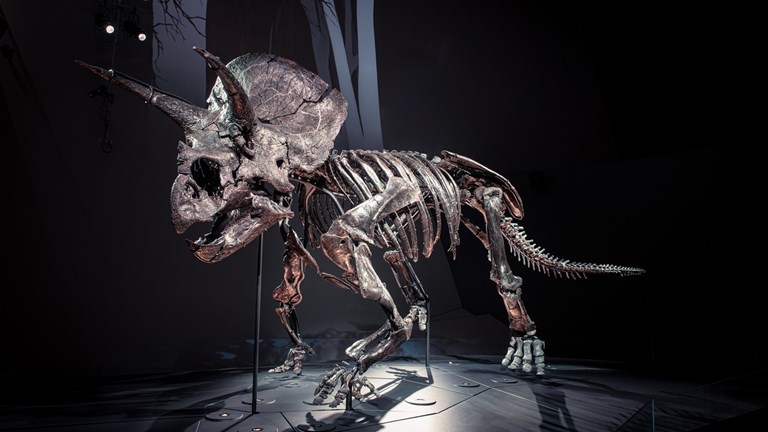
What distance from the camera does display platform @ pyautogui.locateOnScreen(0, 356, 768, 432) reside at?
2787mm

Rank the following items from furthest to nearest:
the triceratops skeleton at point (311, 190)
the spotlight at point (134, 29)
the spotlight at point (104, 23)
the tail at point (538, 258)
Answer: the spotlight at point (134, 29) → the spotlight at point (104, 23) → the tail at point (538, 258) → the triceratops skeleton at point (311, 190)

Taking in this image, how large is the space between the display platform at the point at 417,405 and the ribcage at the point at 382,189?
1355 mm

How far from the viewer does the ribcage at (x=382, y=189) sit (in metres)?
4.12

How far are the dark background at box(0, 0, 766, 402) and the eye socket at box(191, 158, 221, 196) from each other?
111 inches

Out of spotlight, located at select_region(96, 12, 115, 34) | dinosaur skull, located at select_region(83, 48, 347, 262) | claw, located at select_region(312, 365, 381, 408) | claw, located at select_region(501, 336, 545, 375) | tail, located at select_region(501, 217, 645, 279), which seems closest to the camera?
dinosaur skull, located at select_region(83, 48, 347, 262)

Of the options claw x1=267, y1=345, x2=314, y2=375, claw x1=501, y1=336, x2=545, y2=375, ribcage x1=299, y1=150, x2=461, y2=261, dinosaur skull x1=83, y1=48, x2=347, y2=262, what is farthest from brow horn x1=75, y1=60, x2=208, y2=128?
claw x1=501, y1=336, x2=545, y2=375

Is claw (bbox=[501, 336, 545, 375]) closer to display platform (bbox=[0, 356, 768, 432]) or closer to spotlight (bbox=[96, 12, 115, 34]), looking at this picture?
display platform (bbox=[0, 356, 768, 432])

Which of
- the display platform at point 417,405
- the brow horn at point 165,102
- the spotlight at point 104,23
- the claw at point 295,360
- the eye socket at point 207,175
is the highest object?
the spotlight at point 104,23

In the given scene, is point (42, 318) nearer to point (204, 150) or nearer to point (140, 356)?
point (140, 356)

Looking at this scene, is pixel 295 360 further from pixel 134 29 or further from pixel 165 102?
pixel 134 29

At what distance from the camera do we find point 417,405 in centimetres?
375

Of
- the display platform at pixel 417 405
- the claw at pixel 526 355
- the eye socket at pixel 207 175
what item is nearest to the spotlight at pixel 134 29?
the eye socket at pixel 207 175

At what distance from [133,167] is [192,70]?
1401 mm

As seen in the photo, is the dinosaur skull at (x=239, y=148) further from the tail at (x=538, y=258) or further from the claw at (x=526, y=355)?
the claw at (x=526, y=355)
